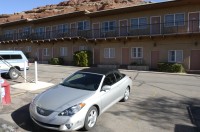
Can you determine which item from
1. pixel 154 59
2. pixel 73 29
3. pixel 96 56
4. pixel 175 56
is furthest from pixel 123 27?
pixel 73 29

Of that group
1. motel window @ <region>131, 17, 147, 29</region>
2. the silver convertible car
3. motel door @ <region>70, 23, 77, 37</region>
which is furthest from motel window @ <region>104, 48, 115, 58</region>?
the silver convertible car

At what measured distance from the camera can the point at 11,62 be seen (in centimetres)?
1669

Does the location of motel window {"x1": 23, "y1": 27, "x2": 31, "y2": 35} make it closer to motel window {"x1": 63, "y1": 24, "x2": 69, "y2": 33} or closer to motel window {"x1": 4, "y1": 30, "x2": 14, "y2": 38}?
motel window {"x1": 4, "y1": 30, "x2": 14, "y2": 38}

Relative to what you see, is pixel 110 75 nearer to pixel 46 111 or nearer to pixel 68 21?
pixel 46 111

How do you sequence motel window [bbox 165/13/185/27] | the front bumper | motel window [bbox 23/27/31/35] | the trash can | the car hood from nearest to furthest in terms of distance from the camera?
the front bumper
the car hood
the trash can
motel window [bbox 165/13/185/27]
motel window [bbox 23/27/31/35]

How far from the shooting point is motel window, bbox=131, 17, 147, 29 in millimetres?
26828

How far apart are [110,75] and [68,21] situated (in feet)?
88.0

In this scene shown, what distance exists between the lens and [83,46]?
106 feet

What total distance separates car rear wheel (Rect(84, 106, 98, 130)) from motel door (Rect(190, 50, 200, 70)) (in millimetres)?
19696

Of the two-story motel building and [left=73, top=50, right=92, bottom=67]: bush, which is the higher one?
the two-story motel building

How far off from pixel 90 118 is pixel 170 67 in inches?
737

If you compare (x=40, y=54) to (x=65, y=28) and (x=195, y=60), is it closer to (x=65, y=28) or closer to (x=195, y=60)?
(x=65, y=28)

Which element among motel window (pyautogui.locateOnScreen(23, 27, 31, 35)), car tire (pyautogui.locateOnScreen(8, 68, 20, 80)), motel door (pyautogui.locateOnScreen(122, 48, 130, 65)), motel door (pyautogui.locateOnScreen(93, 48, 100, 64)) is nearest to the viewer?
car tire (pyautogui.locateOnScreen(8, 68, 20, 80))

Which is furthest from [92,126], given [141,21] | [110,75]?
[141,21]
